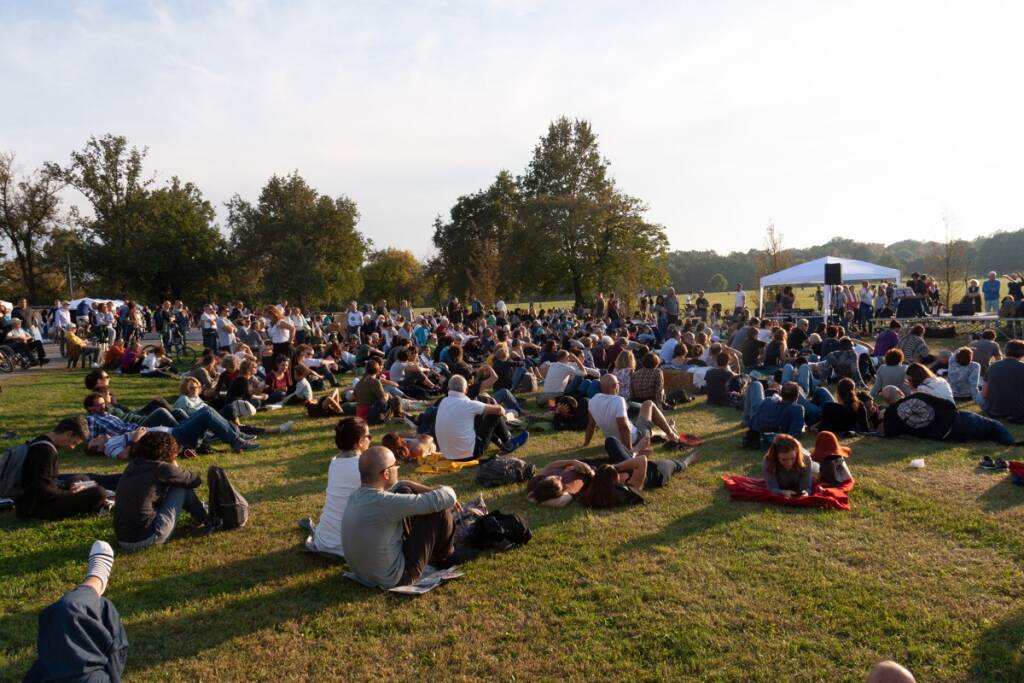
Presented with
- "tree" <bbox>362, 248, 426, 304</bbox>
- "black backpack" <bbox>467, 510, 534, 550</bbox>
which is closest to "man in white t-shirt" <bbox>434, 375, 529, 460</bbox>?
"black backpack" <bbox>467, 510, 534, 550</bbox>

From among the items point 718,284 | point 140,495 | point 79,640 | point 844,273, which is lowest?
point 140,495

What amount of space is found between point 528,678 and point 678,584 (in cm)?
156

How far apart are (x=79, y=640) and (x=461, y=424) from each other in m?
5.64

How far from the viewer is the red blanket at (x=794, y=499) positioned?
6.46m

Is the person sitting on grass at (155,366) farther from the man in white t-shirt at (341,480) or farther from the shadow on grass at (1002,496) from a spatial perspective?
the shadow on grass at (1002,496)

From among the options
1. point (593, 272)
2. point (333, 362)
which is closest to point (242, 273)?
point (593, 272)

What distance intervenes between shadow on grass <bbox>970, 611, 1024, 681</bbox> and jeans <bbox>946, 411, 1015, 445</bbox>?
5194 mm

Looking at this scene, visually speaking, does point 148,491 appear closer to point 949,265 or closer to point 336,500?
point 336,500

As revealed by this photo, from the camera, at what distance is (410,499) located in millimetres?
4766

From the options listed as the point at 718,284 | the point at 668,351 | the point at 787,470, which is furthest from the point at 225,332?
the point at 718,284

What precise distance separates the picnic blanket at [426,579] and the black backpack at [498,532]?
0.38 metres

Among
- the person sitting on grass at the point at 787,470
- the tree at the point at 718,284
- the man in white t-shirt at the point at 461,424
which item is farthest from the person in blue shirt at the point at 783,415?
the tree at the point at 718,284

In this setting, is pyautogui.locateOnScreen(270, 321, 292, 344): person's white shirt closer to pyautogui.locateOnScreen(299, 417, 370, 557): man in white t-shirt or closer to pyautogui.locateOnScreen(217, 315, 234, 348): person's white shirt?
pyautogui.locateOnScreen(217, 315, 234, 348): person's white shirt

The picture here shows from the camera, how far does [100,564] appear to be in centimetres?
325
